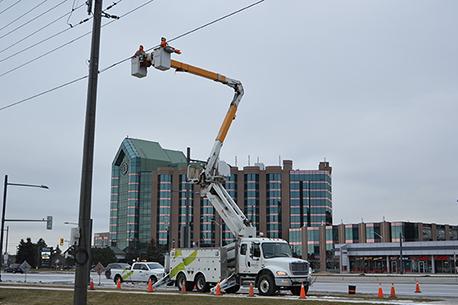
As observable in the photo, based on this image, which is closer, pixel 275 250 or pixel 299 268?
pixel 299 268

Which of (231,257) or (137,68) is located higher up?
(137,68)

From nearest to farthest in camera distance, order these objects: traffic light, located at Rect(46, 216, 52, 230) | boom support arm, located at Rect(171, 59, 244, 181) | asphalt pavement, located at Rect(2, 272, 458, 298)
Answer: boom support arm, located at Rect(171, 59, 244, 181) < asphalt pavement, located at Rect(2, 272, 458, 298) < traffic light, located at Rect(46, 216, 52, 230)

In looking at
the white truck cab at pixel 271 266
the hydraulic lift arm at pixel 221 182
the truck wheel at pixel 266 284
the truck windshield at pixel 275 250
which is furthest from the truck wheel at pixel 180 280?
the truck windshield at pixel 275 250

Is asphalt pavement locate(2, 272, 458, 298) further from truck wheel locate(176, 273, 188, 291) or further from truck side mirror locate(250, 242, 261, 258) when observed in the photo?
truck side mirror locate(250, 242, 261, 258)

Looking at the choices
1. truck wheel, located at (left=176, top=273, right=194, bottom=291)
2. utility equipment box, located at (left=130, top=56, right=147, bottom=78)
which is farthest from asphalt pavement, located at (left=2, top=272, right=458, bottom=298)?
utility equipment box, located at (left=130, top=56, right=147, bottom=78)

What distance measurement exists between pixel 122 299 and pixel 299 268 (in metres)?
7.41

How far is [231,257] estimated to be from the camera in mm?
28172

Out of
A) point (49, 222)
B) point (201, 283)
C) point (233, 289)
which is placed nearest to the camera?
point (233, 289)

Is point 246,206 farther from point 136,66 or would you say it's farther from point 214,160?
point 136,66

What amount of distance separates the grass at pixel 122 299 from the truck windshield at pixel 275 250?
445 centimetres


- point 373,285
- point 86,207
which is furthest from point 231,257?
point 373,285

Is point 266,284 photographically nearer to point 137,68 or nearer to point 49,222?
point 137,68

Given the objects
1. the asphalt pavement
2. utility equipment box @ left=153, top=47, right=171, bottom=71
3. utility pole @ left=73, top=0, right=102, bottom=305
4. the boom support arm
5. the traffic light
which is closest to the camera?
utility pole @ left=73, top=0, right=102, bottom=305

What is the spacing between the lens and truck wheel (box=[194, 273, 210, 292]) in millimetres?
28484
